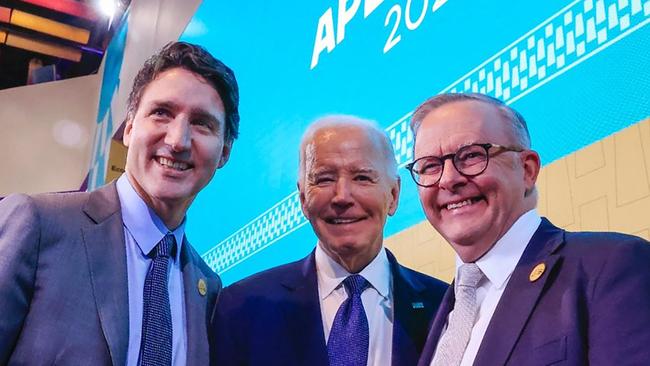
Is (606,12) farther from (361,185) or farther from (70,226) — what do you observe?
(70,226)

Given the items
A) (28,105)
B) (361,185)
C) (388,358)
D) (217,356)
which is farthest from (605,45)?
(28,105)

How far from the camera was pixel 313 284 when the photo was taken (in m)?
1.62

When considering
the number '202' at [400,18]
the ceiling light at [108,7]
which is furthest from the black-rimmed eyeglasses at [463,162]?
the ceiling light at [108,7]

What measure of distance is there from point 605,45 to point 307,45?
1.61 m

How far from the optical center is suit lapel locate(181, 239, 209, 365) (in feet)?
4.69

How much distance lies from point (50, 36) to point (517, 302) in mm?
7797

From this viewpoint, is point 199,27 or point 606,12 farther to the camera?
point 199,27

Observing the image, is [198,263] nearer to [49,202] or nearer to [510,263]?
[49,202]

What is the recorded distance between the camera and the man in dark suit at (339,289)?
4.87 ft

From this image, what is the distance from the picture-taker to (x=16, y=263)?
1.21 metres

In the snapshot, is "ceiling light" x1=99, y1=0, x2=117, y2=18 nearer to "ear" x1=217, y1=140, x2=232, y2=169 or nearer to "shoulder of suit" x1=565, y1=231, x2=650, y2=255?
"ear" x1=217, y1=140, x2=232, y2=169

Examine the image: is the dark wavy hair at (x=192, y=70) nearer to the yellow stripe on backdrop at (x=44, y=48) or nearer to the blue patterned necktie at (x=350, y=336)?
the blue patterned necktie at (x=350, y=336)

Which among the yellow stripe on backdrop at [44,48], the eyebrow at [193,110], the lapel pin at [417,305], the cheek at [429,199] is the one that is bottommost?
the lapel pin at [417,305]

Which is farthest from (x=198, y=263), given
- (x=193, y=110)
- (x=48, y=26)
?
(x=48, y=26)
